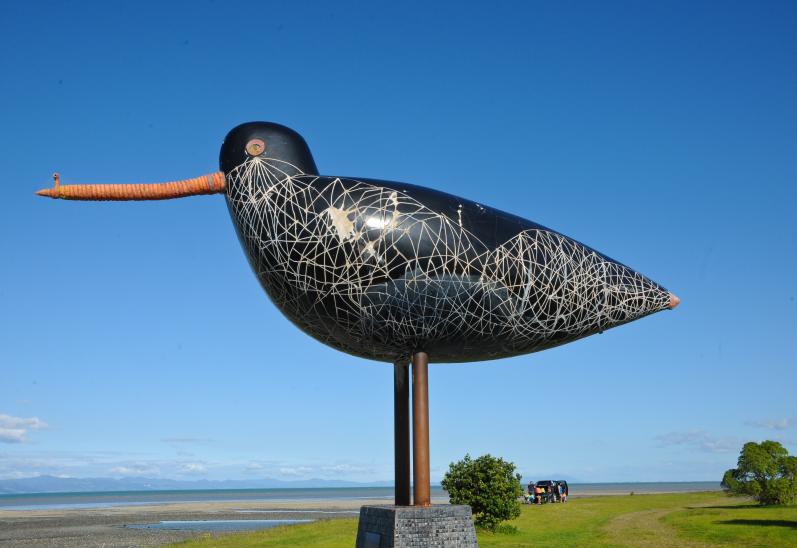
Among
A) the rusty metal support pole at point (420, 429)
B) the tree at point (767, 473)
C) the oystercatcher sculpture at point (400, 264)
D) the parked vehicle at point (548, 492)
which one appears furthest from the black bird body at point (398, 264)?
the parked vehicle at point (548, 492)

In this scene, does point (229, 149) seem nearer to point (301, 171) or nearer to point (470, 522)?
point (301, 171)

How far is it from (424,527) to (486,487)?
458 inches

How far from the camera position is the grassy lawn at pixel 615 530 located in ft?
69.3

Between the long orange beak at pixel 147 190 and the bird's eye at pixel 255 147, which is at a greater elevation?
the bird's eye at pixel 255 147

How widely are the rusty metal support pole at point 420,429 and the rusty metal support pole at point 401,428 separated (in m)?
0.89

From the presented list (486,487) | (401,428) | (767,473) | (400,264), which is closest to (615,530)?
(486,487)

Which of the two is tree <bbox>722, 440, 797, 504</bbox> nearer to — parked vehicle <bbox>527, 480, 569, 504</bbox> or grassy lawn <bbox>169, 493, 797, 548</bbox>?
grassy lawn <bbox>169, 493, 797, 548</bbox>

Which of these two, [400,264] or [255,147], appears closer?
[400,264]

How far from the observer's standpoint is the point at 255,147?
1293 cm

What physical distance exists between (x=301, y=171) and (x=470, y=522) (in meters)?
6.62

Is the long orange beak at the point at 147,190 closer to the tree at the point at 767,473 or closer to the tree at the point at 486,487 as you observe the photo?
the tree at the point at 486,487

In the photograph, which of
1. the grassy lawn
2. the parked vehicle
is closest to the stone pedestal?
the grassy lawn

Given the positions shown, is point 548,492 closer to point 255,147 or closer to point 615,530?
point 615,530

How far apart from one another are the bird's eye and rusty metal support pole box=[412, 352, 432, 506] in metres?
4.46
